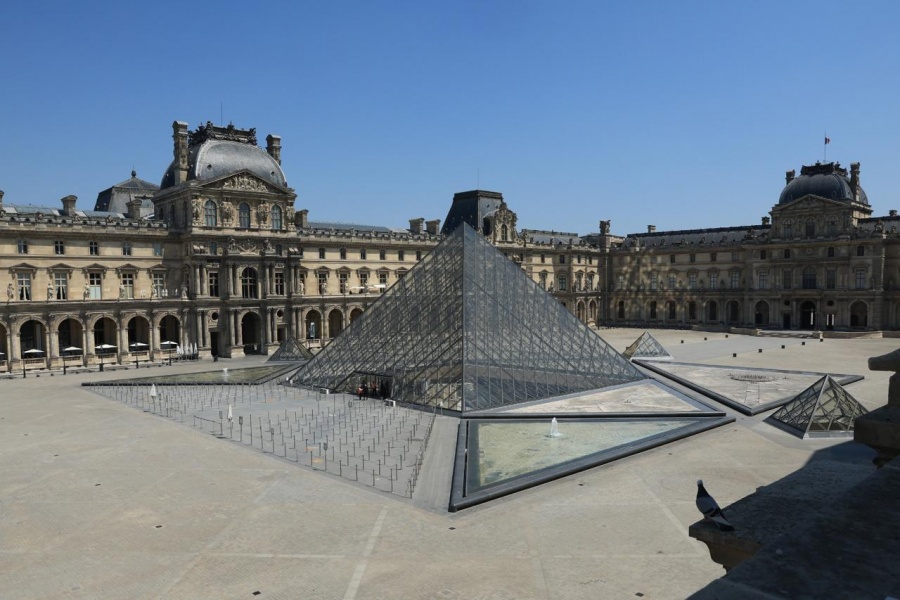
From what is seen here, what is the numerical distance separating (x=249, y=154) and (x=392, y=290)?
22.6 metres

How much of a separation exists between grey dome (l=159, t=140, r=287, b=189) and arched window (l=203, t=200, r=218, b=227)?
1.83 m

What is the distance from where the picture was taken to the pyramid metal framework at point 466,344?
30.1m

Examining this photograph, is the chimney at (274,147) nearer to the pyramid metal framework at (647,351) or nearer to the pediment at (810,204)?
the pyramid metal framework at (647,351)

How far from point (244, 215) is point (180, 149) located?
22.2 feet

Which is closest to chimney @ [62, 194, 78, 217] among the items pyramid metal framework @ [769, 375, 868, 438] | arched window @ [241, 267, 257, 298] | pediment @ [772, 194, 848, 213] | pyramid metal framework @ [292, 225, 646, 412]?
arched window @ [241, 267, 257, 298]

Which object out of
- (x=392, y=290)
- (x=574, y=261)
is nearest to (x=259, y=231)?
(x=392, y=290)

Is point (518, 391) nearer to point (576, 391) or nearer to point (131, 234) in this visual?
point (576, 391)

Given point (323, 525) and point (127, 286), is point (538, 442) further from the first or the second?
point (127, 286)

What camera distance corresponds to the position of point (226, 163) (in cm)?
5044

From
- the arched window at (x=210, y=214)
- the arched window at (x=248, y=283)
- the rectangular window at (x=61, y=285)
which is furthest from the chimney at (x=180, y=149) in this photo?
the rectangular window at (x=61, y=285)

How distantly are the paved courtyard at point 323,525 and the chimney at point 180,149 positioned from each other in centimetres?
2917

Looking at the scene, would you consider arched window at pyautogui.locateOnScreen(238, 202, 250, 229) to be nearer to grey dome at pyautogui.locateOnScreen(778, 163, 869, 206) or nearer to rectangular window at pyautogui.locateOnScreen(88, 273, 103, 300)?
rectangular window at pyautogui.locateOnScreen(88, 273, 103, 300)

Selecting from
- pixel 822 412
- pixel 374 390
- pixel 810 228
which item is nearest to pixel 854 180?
pixel 810 228

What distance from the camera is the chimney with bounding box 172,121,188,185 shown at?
50.0 metres
